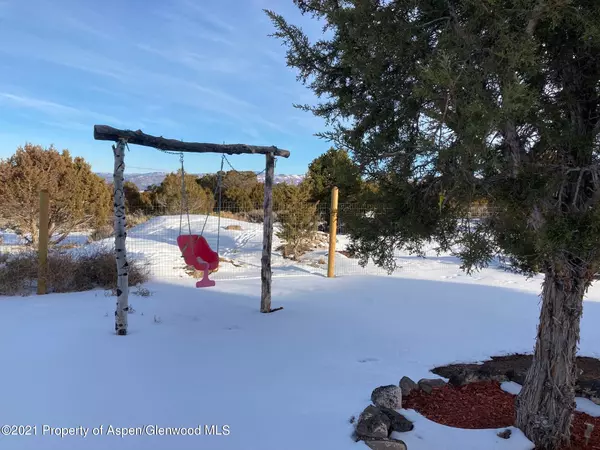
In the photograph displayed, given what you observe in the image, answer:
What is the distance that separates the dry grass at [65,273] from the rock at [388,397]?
5922mm

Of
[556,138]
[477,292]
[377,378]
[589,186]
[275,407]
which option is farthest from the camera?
[477,292]

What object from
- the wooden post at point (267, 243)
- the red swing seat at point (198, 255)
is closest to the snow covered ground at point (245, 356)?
the wooden post at point (267, 243)

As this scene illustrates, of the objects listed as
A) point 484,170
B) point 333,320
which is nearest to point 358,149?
point 484,170

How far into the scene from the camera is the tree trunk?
99.7 inches

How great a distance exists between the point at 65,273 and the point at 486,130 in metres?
7.47

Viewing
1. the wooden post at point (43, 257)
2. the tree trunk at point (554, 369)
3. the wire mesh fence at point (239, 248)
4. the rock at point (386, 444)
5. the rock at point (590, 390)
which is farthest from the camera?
the wire mesh fence at point (239, 248)

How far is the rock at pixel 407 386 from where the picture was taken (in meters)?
3.39

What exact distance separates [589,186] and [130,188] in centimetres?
2176

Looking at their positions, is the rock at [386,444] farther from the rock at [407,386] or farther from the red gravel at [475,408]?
the rock at [407,386]

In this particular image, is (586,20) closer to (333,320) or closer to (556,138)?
(556,138)

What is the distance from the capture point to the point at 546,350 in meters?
2.63

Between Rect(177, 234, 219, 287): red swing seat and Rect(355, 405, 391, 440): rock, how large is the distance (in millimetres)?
2864

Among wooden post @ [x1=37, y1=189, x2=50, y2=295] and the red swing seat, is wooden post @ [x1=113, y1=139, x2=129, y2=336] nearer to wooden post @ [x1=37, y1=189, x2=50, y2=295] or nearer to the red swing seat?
the red swing seat

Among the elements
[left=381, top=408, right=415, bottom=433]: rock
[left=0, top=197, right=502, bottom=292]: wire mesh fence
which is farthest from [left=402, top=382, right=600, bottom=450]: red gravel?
[left=0, top=197, right=502, bottom=292]: wire mesh fence
